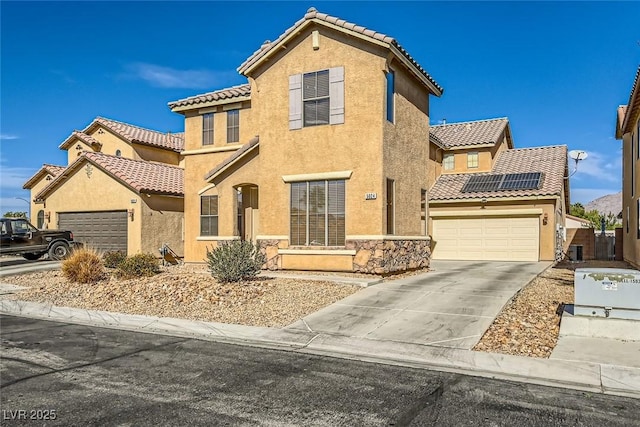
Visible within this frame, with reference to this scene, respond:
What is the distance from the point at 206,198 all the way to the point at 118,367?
502 inches

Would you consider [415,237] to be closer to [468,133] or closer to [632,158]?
[632,158]

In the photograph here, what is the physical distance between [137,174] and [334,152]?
468 inches

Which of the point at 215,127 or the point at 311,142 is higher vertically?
the point at 215,127

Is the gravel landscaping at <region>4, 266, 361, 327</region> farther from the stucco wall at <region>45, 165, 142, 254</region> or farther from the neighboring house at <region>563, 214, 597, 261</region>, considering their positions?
the neighboring house at <region>563, 214, 597, 261</region>

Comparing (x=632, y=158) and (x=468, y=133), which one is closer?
(x=632, y=158)

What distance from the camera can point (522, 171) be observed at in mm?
24750

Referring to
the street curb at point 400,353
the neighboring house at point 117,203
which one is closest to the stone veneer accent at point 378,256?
the street curb at point 400,353

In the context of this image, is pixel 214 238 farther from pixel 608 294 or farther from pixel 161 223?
pixel 608 294

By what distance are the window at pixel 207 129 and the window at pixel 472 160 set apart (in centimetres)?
→ 1364

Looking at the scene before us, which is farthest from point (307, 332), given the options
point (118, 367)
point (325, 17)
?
point (325, 17)

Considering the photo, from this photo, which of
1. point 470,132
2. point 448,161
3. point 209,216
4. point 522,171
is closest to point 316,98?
point 209,216

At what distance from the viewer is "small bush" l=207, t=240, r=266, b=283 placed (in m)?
13.0

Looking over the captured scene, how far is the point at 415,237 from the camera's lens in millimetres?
16828

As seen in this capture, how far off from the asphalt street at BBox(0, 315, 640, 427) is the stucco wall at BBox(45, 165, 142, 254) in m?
14.0
